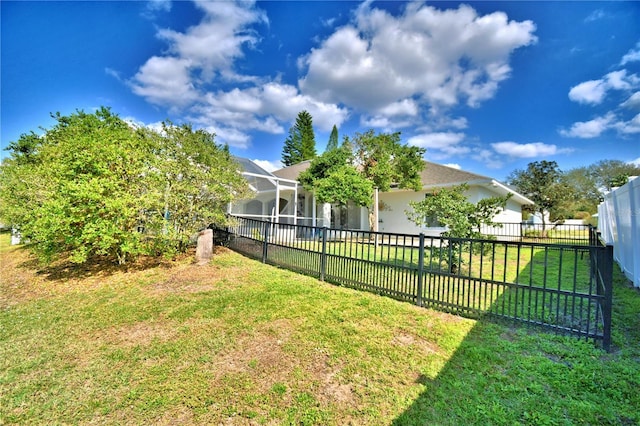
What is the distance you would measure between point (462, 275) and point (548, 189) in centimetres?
2096

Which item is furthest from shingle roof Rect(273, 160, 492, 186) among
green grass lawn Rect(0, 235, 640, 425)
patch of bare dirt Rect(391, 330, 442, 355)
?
patch of bare dirt Rect(391, 330, 442, 355)

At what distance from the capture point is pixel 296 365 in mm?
2791

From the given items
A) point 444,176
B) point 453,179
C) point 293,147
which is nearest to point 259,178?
point 444,176

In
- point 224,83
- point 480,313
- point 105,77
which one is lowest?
point 480,313

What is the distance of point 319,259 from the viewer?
588 cm

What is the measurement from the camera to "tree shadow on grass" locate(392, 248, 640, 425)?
2.10 m

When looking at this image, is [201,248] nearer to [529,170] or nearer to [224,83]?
[224,83]

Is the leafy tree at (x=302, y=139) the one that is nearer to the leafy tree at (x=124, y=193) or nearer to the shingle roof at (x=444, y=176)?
the shingle roof at (x=444, y=176)

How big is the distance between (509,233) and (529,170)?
8.40 meters

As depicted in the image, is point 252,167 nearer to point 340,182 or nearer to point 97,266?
point 340,182

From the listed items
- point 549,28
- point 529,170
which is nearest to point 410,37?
point 549,28

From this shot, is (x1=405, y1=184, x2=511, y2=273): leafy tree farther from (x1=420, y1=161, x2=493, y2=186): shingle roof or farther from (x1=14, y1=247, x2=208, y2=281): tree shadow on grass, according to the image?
(x1=420, y1=161, x2=493, y2=186): shingle roof

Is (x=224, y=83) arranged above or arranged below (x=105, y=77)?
above

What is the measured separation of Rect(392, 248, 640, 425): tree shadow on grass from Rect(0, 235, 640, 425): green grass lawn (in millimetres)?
13
